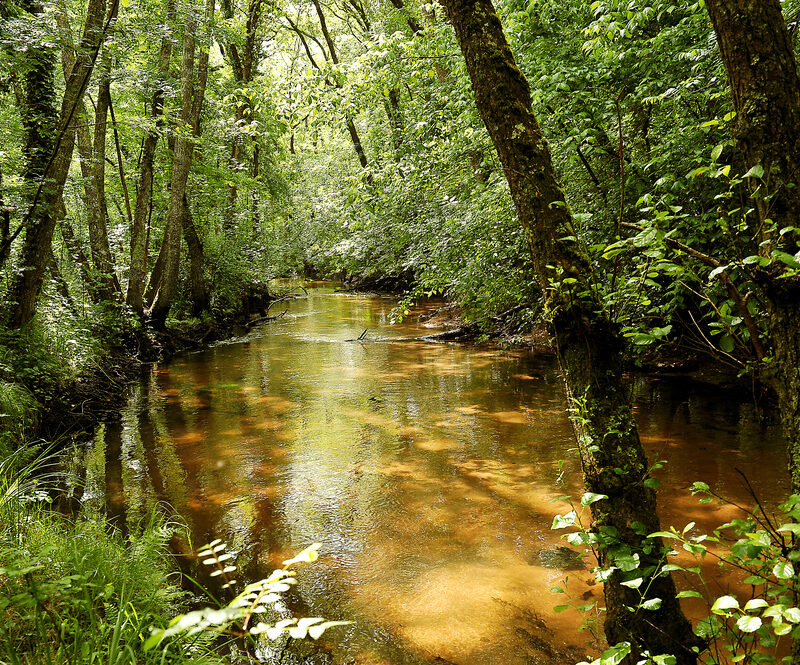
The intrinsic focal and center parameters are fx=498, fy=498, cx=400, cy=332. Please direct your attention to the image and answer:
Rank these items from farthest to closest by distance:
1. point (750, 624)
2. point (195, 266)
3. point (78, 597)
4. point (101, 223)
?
1. point (195, 266)
2. point (101, 223)
3. point (78, 597)
4. point (750, 624)

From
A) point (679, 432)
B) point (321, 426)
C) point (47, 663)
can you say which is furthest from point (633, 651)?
point (321, 426)

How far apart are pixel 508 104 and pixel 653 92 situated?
4989 mm

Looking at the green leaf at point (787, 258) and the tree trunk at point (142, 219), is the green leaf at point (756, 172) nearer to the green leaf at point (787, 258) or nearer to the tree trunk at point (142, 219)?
the green leaf at point (787, 258)

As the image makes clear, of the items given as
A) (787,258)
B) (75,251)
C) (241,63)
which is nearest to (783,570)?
(787,258)

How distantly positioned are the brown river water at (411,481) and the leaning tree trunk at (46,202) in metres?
2.16

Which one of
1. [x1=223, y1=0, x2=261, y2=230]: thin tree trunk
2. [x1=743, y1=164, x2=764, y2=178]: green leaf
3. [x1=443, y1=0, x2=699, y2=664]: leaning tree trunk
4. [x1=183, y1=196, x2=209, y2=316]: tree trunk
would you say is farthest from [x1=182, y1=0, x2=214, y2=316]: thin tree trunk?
[x1=743, y1=164, x2=764, y2=178]: green leaf

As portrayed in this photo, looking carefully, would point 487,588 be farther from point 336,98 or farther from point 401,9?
point 401,9

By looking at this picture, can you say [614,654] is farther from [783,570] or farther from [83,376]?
[83,376]

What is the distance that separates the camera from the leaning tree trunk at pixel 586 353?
2131mm

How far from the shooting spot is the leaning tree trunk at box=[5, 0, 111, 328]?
6930 millimetres

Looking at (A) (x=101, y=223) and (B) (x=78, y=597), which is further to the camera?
(A) (x=101, y=223)

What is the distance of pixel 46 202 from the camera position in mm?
6863

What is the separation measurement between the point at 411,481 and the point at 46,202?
6.22m

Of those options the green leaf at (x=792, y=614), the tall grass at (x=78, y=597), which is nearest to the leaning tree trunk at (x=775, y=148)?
the green leaf at (x=792, y=614)
